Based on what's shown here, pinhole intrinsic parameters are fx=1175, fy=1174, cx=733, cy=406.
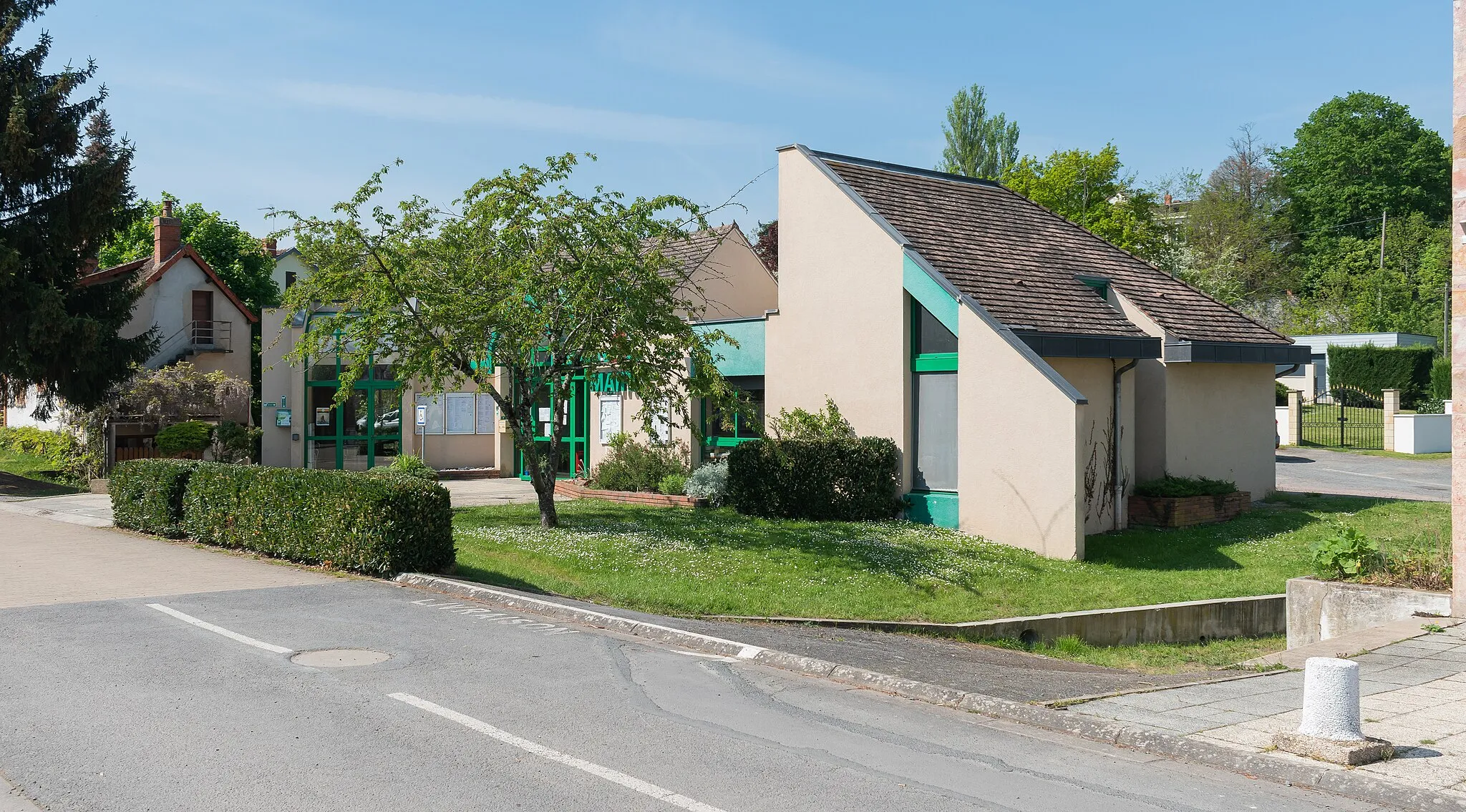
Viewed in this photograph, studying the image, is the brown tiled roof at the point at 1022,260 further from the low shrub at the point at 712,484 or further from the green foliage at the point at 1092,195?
the green foliage at the point at 1092,195

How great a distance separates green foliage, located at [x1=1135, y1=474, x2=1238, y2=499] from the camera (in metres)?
19.3

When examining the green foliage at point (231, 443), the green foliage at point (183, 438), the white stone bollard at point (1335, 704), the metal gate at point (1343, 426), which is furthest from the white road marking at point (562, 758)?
the metal gate at point (1343, 426)

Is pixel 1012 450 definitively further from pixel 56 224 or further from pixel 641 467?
pixel 56 224

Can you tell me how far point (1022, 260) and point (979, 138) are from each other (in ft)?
117

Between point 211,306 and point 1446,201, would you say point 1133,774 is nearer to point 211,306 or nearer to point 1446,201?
point 211,306

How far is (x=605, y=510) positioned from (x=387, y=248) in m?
5.98

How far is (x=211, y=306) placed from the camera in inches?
1362

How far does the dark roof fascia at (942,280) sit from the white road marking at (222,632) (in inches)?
424

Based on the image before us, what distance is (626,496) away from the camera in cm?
2286

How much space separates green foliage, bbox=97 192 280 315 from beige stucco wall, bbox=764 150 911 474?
3812 centimetres

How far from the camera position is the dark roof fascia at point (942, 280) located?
16.5m

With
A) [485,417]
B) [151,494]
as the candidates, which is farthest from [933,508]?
[485,417]

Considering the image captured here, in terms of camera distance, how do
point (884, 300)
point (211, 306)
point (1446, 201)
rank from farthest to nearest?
point (1446, 201)
point (211, 306)
point (884, 300)

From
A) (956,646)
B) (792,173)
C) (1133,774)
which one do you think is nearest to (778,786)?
(1133,774)
